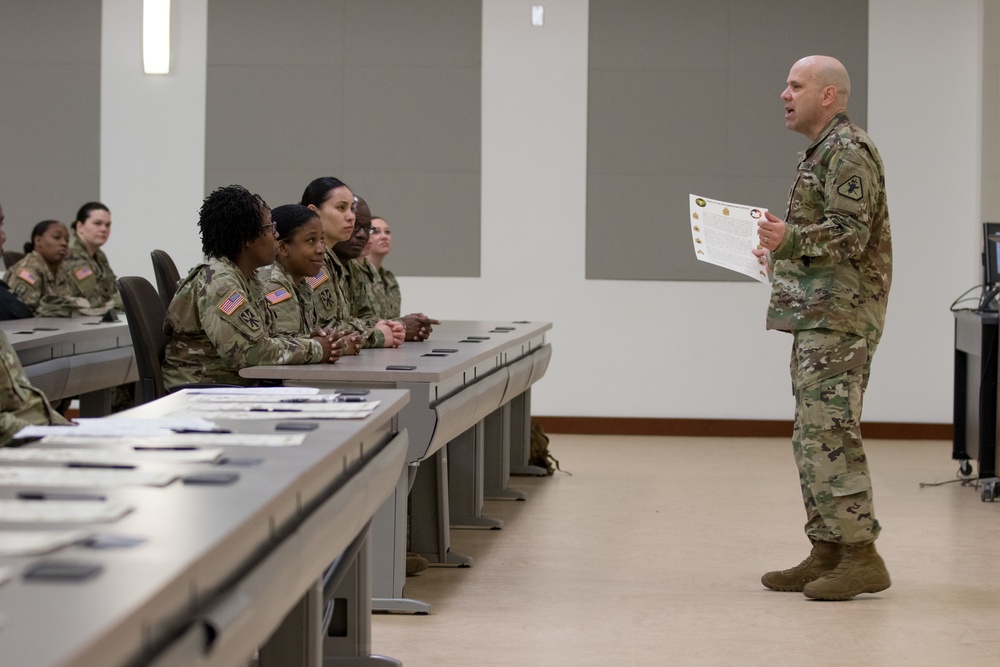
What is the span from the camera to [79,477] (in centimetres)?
169

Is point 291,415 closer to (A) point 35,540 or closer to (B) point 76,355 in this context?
(A) point 35,540

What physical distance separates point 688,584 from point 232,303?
173cm

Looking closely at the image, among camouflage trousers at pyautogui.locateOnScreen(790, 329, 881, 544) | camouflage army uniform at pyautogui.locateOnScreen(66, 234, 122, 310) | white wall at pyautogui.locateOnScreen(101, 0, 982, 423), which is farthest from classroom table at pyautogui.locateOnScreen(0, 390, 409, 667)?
white wall at pyautogui.locateOnScreen(101, 0, 982, 423)

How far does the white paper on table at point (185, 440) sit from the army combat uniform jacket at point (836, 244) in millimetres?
2044

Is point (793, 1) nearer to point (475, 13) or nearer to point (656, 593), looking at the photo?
point (475, 13)

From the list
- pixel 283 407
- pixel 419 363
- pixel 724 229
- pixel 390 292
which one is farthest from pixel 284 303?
pixel 390 292

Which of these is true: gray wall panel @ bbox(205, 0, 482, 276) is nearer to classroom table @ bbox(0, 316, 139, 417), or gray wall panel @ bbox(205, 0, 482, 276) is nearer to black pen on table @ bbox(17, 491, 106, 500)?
classroom table @ bbox(0, 316, 139, 417)

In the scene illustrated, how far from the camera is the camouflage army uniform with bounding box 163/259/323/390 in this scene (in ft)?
11.9

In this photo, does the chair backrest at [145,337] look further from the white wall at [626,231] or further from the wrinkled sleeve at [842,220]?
the white wall at [626,231]

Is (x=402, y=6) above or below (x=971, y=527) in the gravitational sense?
above

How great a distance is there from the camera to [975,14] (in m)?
7.75

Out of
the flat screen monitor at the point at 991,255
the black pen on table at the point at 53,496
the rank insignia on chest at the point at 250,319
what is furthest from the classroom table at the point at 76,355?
the flat screen monitor at the point at 991,255

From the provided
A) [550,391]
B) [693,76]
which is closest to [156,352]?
[550,391]

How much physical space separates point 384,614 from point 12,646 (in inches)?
104
